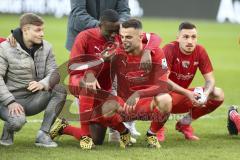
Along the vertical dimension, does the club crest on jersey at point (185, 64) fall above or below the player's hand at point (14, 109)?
above

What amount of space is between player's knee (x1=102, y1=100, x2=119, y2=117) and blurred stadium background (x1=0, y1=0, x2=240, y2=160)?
1.17 feet

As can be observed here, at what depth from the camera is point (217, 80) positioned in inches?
535

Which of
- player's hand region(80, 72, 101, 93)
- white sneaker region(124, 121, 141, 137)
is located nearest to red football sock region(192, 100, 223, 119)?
white sneaker region(124, 121, 141, 137)

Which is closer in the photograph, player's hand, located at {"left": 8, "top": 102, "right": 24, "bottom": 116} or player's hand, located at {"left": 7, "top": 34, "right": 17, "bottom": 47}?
player's hand, located at {"left": 8, "top": 102, "right": 24, "bottom": 116}

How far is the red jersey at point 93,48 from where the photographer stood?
747 centimetres

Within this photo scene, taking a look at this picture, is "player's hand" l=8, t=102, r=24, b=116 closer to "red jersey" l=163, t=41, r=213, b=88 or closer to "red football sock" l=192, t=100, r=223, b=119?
"red jersey" l=163, t=41, r=213, b=88

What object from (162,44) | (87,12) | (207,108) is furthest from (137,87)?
(162,44)

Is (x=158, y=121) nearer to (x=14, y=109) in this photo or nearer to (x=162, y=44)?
(x=14, y=109)

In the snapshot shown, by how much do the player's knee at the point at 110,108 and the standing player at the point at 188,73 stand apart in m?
0.79

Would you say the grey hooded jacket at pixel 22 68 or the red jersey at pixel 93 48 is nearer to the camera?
the grey hooded jacket at pixel 22 68

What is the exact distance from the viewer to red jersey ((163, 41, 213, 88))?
8.11m

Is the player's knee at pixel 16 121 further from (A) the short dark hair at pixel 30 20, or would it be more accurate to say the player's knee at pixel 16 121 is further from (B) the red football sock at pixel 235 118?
(B) the red football sock at pixel 235 118

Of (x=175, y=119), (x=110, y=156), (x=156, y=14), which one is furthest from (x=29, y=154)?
(x=156, y=14)

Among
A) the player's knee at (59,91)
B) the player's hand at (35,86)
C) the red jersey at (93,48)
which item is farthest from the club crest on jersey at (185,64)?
the player's hand at (35,86)
